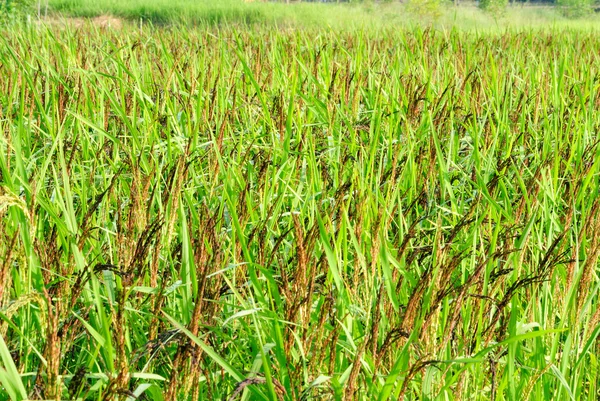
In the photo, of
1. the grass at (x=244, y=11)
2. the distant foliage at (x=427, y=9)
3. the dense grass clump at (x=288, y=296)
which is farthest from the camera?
the distant foliage at (x=427, y=9)

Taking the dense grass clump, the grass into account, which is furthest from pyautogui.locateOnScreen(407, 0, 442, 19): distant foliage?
the dense grass clump

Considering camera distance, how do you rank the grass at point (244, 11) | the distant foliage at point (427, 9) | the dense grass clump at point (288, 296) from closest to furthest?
the dense grass clump at point (288, 296) < the grass at point (244, 11) < the distant foliage at point (427, 9)

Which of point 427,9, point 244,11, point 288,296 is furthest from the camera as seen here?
point 427,9

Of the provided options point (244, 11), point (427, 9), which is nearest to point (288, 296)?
point (244, 11)

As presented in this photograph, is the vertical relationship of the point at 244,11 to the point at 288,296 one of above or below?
below

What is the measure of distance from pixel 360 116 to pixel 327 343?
162 centimetres

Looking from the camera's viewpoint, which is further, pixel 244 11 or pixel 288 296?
pixel 244 11

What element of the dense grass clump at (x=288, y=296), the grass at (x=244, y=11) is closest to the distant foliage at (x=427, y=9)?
the grass at (x=244, y=11)

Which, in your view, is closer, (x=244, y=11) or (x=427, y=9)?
(x=244, y=11)

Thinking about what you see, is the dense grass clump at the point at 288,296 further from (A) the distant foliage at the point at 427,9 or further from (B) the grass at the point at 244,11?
(A) the distant foliage at the point at 427,9

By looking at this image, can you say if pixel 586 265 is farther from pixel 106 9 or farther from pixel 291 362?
pixel 106 9

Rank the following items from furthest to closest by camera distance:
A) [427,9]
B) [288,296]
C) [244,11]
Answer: [427,9]
[244,11]
[288,296]

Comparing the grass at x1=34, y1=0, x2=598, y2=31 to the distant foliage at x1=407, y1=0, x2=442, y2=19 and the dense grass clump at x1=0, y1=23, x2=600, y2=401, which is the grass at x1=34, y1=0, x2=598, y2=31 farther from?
the dense grass clump at x1=0, y1=23, x2=600, y2=401

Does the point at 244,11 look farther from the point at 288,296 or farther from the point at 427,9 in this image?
the point at 288,296
